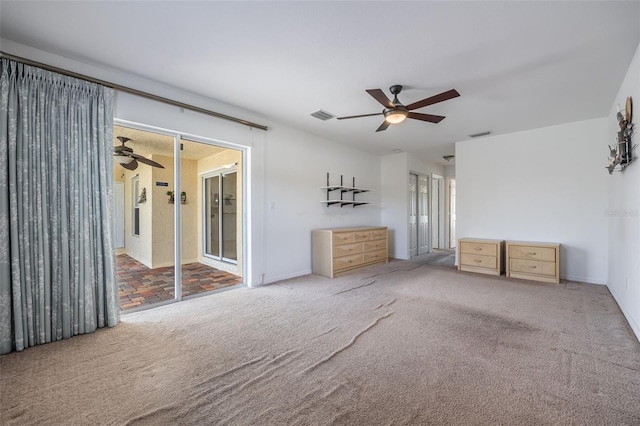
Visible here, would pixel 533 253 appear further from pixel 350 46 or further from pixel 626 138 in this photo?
pixel 350 46

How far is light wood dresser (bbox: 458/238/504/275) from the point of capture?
460cm

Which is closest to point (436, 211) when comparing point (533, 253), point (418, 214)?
point (418, 214)

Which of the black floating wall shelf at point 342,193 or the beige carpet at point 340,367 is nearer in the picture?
the beige carpet at point 340,367

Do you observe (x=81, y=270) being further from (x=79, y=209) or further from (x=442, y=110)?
(x=442, y=110)

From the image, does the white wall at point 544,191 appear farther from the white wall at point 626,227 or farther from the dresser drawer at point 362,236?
the dresser drawer at point 362,236

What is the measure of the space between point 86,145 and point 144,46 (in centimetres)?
107

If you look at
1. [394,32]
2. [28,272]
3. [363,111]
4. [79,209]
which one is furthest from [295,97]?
[28,272]

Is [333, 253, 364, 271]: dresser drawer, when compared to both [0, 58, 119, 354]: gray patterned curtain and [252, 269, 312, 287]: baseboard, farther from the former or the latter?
[0, 58, 119, 354]: gray patterned curtain

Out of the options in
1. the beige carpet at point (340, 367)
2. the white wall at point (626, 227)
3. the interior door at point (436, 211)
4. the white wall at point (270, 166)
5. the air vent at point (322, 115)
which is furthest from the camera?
the interior door at point (436, 211)

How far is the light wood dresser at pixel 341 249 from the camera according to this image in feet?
15.1

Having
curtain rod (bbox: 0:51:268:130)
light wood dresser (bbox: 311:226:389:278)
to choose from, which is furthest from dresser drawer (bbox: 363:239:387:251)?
curtain rod (bbox: 0:51:268:130)

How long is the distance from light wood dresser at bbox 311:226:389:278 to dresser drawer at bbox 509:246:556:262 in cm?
235

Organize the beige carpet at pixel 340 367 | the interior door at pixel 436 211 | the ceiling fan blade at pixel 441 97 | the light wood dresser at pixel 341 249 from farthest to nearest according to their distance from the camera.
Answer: the interior door at pixel 436 211 → the light wood dresser at pixel 341 249 → the ceiling fan blade at pixel 441 97 → the beige carpet at pixel 340 367

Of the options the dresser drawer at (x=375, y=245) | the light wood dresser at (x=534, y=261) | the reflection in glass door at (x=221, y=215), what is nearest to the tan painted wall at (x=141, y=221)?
the reflection in glass door at (x=221, y=215)
